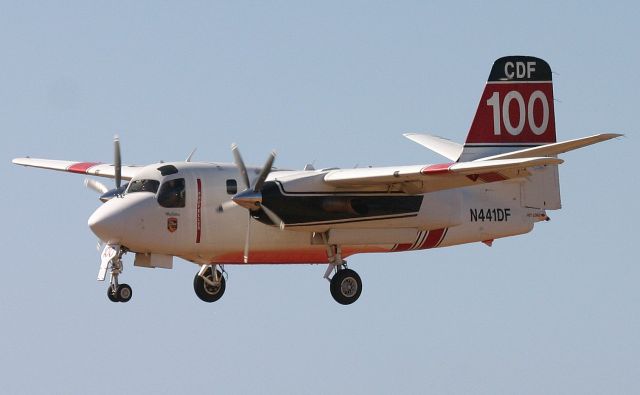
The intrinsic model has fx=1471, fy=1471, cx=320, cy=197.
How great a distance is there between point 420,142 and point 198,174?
9075 mm

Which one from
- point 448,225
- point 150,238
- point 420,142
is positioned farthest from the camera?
point 420,142

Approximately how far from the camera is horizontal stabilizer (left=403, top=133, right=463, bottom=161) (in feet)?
140

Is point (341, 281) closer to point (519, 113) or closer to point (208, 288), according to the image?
point (208, 288)

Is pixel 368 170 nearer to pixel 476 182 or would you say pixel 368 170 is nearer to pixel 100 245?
pixel 476 182

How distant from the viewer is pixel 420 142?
4391 centimetres

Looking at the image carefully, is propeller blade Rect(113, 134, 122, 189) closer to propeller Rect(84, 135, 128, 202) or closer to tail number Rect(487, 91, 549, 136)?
propeller Rect(84, 135, 128, 202)

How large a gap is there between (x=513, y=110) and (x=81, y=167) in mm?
12898

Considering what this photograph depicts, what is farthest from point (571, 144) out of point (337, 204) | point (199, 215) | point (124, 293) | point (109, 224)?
point (124, 293)

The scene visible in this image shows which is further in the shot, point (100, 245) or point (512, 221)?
point (512, 221)

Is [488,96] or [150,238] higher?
[488,96]

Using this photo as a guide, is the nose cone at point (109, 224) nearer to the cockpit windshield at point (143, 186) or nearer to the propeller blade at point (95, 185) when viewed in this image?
the cockpit windshield at point (143, 186)

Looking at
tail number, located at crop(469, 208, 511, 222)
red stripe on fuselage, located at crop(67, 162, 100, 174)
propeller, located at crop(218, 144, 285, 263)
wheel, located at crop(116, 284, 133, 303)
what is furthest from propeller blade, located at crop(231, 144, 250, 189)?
red stripe on fuselage, located at crop(67, 162, 100, 174)

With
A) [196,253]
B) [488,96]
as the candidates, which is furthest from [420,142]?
[196,253]

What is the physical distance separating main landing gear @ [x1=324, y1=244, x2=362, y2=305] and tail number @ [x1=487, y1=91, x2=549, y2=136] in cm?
602
